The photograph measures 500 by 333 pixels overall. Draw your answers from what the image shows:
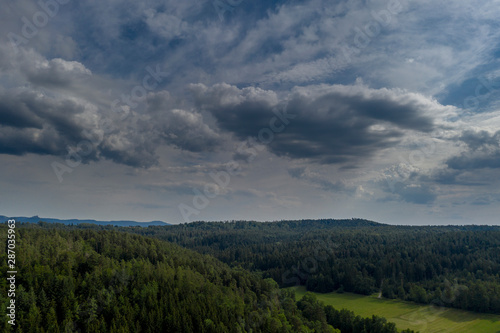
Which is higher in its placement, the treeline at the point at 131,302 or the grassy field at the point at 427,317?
the treeline at the point at 131,302

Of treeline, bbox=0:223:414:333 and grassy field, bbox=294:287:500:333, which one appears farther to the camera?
grassy field, bbox=294:287:500:333

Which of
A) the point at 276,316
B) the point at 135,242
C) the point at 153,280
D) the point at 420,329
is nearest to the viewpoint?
the point at 276,316

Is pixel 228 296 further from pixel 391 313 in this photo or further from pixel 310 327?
pixel 391 313

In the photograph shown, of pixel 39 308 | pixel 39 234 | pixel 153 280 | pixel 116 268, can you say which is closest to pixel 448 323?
pixel 153 280

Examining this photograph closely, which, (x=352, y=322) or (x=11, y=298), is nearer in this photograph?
(x=11, y=298)

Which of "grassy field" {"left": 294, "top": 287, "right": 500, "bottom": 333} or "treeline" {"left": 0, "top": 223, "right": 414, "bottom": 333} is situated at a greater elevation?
"treeline" {"left": 0, "top": 223, "right": 414, "bottom": 333}

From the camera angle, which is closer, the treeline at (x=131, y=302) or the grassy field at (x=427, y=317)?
the treeline at (x=131, y=302)
